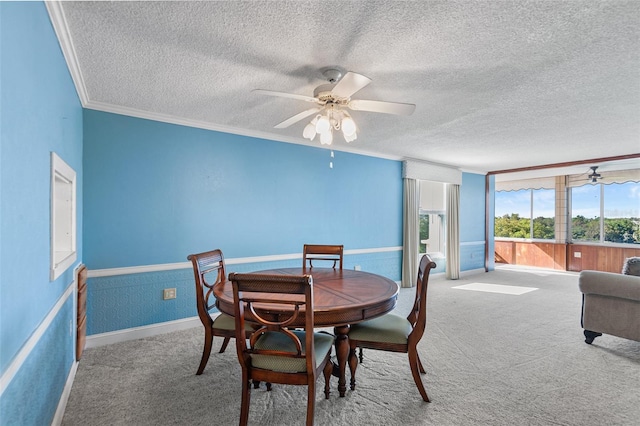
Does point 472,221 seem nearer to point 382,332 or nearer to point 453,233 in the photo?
point 453,233

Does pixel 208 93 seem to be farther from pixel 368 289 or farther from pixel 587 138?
pixel 587 138

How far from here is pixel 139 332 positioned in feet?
10.2

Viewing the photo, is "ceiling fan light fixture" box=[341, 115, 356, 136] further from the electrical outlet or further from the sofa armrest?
the sofa armrest

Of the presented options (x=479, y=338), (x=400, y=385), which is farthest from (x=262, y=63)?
(x=479, y=338)

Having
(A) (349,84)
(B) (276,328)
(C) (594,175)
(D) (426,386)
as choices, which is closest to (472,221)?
(C) (594,175)

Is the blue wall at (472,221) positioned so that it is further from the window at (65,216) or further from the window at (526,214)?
the window at (65,216)

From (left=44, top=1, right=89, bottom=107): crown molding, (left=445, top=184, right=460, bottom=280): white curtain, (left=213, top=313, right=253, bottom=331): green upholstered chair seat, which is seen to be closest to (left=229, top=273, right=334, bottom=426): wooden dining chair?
(left=213, top=313, right=253, bottom=331): green upholstered chair seat

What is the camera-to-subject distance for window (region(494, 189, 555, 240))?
25.4ft

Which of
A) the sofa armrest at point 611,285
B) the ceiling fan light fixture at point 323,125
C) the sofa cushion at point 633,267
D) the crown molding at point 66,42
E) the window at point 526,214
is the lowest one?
the sofa armrest at point 611,285

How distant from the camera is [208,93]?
2.71 meters

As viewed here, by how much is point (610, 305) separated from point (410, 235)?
277 centimetres

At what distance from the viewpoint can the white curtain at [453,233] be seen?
612 centimetres

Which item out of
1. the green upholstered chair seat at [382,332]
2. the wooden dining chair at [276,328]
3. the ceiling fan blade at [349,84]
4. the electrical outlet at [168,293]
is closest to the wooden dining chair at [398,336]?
the green upholstered chair seat at [382,332]

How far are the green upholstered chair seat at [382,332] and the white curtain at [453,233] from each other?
438 cm
